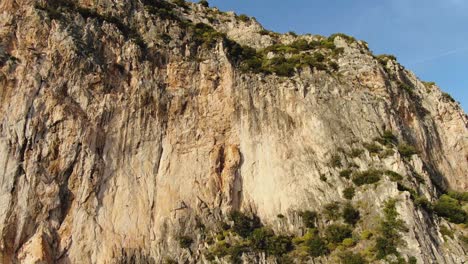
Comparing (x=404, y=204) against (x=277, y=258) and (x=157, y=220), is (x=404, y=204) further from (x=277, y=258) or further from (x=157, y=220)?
(x=157, y=220)

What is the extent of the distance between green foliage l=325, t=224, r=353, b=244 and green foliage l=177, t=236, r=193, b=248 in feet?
26.4

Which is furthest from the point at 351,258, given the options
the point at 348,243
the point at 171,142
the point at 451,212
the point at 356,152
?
the point at 171,142

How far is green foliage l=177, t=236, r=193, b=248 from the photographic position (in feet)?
88.1

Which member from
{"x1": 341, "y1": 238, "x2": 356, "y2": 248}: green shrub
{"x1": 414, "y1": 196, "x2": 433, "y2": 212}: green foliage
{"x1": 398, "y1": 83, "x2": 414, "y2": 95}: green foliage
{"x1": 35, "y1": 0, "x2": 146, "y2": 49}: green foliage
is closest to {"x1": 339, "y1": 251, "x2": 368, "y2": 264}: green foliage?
{"x1": 341, "y1": 238, "x2": 356, "y2": 248}: green shrub

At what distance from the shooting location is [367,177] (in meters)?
29.2

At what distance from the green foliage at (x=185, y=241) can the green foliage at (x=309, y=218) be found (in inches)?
277

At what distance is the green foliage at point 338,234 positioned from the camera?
26578mm

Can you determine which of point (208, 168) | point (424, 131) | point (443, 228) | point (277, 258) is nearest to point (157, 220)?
point (208, 168)

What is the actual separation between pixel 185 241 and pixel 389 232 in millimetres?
11560

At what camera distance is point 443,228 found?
26.9 m

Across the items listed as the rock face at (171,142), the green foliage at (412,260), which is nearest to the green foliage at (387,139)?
the rock face at (171,142)

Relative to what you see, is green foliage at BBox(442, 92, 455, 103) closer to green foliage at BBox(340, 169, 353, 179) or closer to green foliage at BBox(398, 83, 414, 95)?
green foliage at BBox(398, 83, 414, 95)

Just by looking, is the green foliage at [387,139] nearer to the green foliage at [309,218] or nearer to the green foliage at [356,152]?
the green foliage at [356,152]

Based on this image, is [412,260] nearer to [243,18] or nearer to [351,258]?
[351,258]
